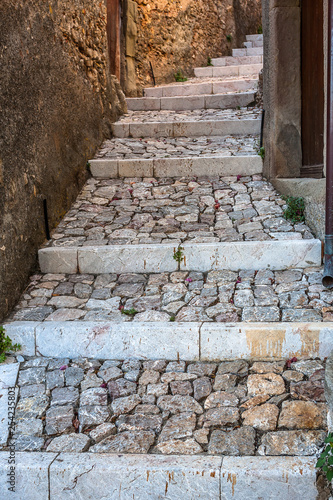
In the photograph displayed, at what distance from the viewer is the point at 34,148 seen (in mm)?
4160

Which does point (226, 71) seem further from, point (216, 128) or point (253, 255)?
point (253, 255)

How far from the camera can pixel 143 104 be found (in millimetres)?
7840

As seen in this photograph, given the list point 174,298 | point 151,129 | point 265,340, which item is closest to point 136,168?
point 151,129

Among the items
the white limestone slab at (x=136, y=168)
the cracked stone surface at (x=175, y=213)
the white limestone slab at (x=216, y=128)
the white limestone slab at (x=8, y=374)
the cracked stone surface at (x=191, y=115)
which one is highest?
the cracked stone surface at (x=191, y=115)

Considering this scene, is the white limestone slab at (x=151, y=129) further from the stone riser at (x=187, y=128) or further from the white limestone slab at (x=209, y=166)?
the white limestone slab at (x=209, y=166)

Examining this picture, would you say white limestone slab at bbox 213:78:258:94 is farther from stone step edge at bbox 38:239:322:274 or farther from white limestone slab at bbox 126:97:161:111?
stone step edge at bbox 38:239:322:274

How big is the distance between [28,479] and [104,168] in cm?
388

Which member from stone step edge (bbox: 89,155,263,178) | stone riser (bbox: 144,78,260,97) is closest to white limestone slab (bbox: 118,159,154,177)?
stone step edge (bbox: 89,155,263,178)

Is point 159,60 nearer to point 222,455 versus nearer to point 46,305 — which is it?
point 46,305

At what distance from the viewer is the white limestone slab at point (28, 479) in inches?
92.7

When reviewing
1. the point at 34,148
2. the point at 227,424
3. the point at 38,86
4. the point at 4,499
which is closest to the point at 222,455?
the point at 227,424

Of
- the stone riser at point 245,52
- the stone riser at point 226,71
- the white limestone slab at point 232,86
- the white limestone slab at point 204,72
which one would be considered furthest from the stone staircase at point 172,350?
the stone riser at point 245,52

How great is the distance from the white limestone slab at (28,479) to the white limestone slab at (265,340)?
1197 mm

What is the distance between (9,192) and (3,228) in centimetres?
29
